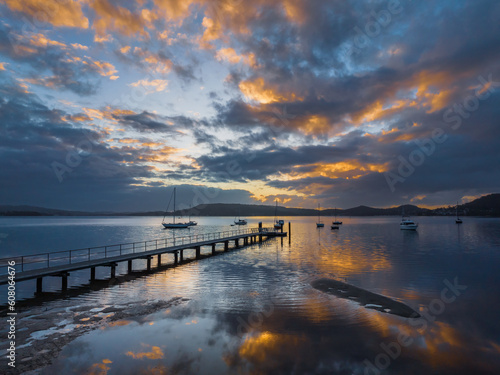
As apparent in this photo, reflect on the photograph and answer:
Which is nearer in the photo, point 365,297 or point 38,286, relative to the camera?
point 365,297

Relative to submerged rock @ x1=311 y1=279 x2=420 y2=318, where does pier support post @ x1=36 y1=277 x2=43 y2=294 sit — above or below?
above

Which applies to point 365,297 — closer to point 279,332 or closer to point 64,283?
point 279,332

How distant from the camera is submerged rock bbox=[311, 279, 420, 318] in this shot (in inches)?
692

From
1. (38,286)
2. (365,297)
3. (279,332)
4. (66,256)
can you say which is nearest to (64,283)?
(38,286)

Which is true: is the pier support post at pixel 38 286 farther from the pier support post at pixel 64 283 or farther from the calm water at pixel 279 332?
the calm water at pixel 279 332

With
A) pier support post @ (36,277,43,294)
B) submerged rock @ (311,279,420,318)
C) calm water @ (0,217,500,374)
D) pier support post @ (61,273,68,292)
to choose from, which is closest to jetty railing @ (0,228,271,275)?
pier support post @ (61,273,68,292)

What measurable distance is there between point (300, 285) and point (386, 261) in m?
20.1

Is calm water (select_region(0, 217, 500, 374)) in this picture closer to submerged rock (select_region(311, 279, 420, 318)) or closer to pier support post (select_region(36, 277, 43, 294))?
submerged rock (select_region(311, 279, 420, 318))

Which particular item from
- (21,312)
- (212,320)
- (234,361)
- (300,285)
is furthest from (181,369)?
(300,285)

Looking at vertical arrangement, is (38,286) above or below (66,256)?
above

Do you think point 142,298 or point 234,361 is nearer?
point 234,361

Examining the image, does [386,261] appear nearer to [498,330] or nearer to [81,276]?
[498,330]

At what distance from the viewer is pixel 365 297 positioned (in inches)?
794

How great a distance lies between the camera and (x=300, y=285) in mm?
24297
